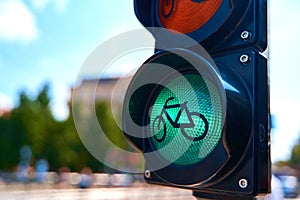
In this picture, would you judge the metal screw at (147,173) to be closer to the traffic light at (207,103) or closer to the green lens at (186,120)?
the traffic light at (207,103)

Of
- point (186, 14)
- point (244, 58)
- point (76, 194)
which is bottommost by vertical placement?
point (76, 194)

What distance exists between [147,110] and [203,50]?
8.5 inches

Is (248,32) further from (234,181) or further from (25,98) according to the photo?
(25,98)

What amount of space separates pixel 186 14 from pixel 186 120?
11.7 inches

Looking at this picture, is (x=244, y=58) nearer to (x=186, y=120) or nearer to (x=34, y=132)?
(x=186, y=120)

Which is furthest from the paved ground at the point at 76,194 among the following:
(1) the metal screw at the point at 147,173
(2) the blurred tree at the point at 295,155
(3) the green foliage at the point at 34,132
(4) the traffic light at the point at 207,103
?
(2) the blurred tree at the point at 295,155

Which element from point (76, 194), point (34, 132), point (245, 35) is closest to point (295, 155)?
point (34, 132)

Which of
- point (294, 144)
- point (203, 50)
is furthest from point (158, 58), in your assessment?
point (294, 144)

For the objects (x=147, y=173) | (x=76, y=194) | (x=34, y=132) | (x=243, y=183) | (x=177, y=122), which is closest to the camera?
(x=243, y=183)

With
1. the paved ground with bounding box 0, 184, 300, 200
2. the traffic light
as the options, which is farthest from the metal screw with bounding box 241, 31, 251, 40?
the paved ground with bounding box 0, 184, 300, 200

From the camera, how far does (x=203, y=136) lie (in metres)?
0.99

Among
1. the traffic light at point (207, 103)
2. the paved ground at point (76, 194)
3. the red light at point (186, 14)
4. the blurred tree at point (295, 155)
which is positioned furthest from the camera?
the blurred tree at point (295, 155)

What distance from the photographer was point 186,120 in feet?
3.36

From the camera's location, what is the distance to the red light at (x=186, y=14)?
3.55 ft
